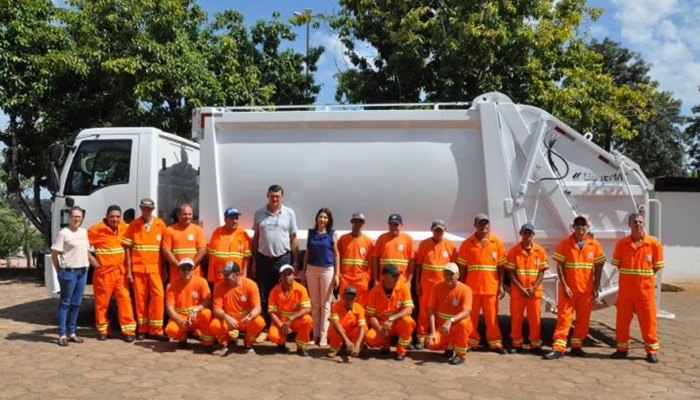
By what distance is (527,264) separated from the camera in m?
6.30

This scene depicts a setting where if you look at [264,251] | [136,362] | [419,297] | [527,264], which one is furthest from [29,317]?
[527,264]

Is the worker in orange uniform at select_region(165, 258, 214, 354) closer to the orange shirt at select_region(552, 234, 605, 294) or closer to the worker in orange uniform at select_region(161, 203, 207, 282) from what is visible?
the worker in orange uniform at select_region(161, 203, 207, 282)

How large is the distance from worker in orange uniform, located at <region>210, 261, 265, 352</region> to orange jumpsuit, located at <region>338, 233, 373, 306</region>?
91cm

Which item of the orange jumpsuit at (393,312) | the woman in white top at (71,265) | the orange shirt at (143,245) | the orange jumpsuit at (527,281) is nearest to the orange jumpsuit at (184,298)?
the orange shirt at (143,245)

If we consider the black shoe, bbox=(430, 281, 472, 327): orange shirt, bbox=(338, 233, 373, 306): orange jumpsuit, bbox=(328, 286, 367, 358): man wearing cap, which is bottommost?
the black shoe

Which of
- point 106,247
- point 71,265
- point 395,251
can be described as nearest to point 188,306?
point 106,247

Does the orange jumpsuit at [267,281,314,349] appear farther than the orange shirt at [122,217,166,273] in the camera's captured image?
No

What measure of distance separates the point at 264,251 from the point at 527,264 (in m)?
2.67

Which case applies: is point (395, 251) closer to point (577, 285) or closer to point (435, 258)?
point (435, 258)

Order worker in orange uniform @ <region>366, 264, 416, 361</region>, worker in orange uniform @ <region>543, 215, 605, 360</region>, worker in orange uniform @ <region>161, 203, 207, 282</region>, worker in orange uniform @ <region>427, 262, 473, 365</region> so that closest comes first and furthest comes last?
worker in orange uniform @ <region>427, 262, 473, 365</region>, worker in orange uniform @ <region>366, 264, 416, 361</region>, worker in orange uniform @ <region>543, 215, 605, 360</region>, worker in orange uniform @ <region>161, 203, 207, 282</region>

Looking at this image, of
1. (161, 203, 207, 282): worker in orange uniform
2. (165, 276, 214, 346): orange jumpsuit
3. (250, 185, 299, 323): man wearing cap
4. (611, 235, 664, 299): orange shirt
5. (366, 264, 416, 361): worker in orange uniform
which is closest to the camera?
(366, 264, 416, 361): worker in orange uniform

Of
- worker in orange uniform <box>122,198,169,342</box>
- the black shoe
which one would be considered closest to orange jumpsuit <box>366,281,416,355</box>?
the black shoe

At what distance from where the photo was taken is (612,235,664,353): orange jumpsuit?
609cm

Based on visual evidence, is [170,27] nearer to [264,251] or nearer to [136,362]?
[264,251]
